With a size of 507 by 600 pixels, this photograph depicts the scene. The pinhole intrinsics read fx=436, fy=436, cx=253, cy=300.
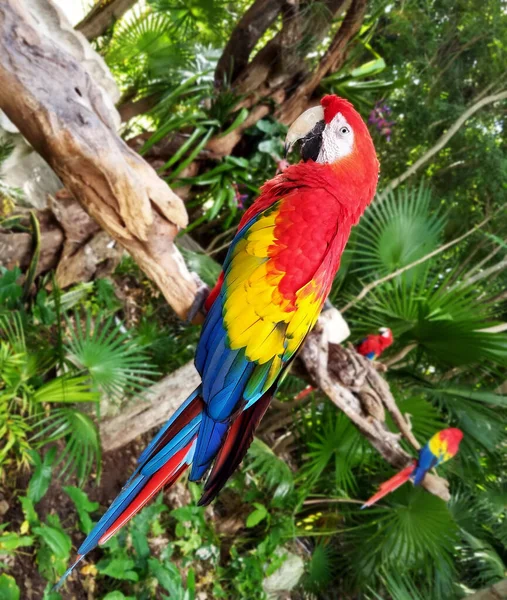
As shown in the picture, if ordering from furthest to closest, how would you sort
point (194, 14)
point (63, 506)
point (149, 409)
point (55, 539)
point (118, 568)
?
point (194, 14) < point (149, 409) < point (63, 506) < point (118, 568) < point (55, 539)

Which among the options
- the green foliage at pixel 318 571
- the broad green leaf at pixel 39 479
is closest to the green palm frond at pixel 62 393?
the broad green leaf at pixel 39 479

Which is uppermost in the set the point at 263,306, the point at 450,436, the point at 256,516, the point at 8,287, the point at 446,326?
the point at 263,306

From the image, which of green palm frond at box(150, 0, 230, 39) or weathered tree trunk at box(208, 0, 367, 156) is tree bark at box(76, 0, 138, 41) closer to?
green palm frond at box(150, 0, 230, 39)

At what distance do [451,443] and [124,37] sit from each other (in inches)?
75.3

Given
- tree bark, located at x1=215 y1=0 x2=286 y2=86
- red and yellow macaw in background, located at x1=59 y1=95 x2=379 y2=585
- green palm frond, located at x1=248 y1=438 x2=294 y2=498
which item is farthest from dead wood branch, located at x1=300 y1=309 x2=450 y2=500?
tree bark, located at x1=215 y1=0 x2=286 y2=86

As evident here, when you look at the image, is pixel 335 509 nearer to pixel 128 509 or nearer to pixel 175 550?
pixel 175 550

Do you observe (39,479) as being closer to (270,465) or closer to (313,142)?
(270,465)

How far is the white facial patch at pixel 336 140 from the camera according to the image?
555mm

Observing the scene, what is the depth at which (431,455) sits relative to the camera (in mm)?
1184

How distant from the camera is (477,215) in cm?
207

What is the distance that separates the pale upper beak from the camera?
1.87ft

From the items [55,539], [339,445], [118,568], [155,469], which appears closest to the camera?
[155,469]

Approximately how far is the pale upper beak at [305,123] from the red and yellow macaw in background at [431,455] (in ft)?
3.10

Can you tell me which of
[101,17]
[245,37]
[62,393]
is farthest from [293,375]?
[101,17]
